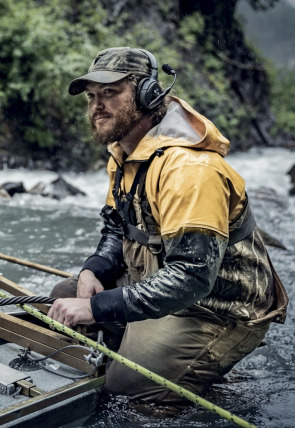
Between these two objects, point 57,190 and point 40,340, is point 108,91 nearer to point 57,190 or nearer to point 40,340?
point 40,340

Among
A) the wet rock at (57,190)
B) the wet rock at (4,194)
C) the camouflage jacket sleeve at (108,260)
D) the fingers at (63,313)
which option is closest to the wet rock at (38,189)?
the wet rock at (57,190)

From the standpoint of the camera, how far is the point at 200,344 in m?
3.20

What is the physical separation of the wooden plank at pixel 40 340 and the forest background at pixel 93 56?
1011cm

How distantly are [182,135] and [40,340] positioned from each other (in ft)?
4.54

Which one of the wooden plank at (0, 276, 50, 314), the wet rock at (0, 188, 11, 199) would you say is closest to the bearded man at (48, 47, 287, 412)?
the wooden plank at (0, 276, 50, 314)

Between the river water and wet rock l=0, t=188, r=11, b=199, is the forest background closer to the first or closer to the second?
→ the river water

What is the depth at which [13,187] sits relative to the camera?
35.4ft

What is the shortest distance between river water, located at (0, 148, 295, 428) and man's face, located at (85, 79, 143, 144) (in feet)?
5.09

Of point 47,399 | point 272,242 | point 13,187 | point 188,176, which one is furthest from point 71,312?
point 13,187

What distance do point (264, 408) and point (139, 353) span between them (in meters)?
0.91

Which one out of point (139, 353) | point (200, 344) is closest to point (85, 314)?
point (139, 353)

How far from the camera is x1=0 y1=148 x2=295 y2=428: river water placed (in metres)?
3.24

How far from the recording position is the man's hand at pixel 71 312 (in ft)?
9.68

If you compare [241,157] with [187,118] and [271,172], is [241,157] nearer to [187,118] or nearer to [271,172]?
[271,172]
